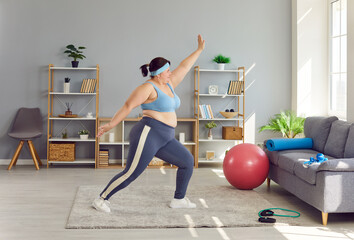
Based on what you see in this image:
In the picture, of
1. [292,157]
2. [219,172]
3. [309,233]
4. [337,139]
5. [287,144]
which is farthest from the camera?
[219,172]

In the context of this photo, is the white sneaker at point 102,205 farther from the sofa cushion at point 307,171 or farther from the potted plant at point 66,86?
the potted plant at point 66,86

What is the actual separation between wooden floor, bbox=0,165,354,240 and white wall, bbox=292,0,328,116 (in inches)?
79.1

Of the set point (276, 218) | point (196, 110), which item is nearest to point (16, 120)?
point (196, 110)

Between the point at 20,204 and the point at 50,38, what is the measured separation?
3.35 m

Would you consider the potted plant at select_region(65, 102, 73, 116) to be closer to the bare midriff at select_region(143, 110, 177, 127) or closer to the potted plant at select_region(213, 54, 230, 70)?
the potted plant at select_region(213, 54, 230, 70)

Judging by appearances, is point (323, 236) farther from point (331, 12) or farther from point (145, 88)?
point (331, 12)

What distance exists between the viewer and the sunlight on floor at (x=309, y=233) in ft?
11.8

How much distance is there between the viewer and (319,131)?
5.28 metres

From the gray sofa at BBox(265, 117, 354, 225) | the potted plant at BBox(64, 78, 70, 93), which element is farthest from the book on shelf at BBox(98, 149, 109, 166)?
the gray sofa at BBox(265, 117, 354, 225)

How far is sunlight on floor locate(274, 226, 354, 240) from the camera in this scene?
3.60 m

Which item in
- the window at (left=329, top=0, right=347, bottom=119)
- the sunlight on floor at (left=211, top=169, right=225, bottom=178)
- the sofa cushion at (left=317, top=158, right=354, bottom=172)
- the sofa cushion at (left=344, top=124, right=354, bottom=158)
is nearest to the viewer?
the sofa cushion at (left=317, top=158, right=354, bottom=172)

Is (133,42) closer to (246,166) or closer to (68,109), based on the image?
(68,109)

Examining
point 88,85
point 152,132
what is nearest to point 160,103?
point 152,132

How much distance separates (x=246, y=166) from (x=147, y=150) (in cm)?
138
